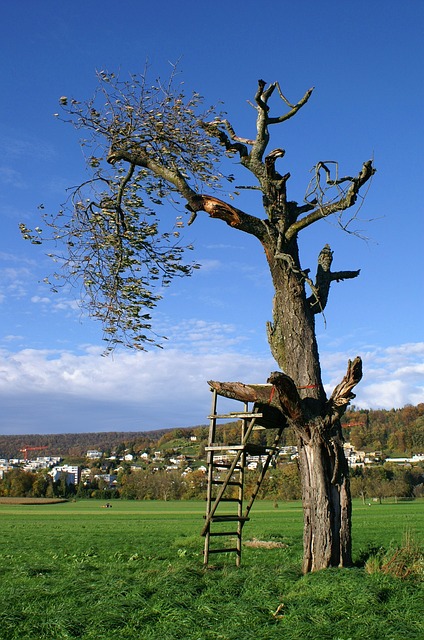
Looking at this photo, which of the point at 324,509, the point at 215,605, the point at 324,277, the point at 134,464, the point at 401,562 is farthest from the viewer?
the point at 134,464

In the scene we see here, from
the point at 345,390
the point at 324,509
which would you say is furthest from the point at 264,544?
the point at 345,390

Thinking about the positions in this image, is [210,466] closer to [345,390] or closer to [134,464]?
[345,390]

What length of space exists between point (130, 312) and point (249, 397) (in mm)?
3789

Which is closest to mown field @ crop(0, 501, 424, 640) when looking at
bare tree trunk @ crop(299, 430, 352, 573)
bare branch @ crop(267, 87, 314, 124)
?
bare tree trunk @ crop(299, 430, 352, 573)

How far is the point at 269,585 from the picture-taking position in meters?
10.8

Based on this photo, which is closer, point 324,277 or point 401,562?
point 401,562

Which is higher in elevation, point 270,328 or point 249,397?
point 270,328

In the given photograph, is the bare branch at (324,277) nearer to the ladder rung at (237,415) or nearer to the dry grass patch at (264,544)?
the ladder rung at (237,415)

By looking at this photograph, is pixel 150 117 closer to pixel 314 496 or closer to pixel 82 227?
pixel 82 227

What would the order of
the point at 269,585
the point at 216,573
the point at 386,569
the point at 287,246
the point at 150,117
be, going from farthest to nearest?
1. the point at 150,117
2. the point at 287,246
3. the point at 216,573
4. the point at 386,569
5. the point at 269,585

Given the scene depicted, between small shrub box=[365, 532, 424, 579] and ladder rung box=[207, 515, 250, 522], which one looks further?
ladder rung box=[207, 515, 250, 522]

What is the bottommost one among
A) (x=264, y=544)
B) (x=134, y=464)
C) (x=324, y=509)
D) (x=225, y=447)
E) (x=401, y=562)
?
(x=134, y=464)

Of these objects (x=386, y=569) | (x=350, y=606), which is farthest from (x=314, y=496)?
(x=350, y=606)

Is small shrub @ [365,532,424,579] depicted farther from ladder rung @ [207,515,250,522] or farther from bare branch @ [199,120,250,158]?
bare branch @ [199,120,250,158]
